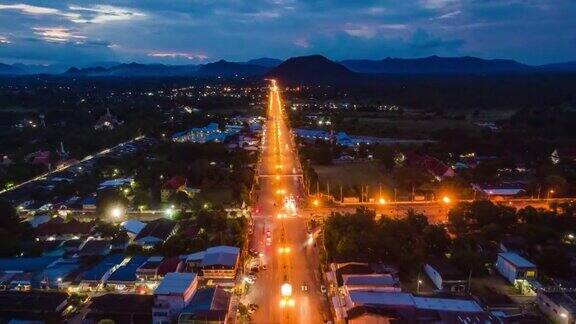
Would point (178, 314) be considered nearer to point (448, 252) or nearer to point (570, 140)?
point (448, 252)

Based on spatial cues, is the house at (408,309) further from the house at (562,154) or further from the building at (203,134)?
the building at (203,134)

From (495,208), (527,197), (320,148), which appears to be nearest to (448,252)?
(495,208)

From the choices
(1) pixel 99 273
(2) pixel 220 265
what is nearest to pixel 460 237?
(2) pixel 220 265

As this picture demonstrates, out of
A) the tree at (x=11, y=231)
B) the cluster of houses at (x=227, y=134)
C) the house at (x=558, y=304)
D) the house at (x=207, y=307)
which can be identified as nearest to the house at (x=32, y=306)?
the house at (x=207, y=307)

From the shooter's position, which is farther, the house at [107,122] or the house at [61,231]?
the house at [107,122]

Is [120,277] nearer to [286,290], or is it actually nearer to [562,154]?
[286,290]

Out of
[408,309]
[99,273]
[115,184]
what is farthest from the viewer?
[115,184]

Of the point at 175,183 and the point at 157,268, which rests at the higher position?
the point at 175,183

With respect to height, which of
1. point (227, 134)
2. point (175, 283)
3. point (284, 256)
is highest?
point (227, 134)
